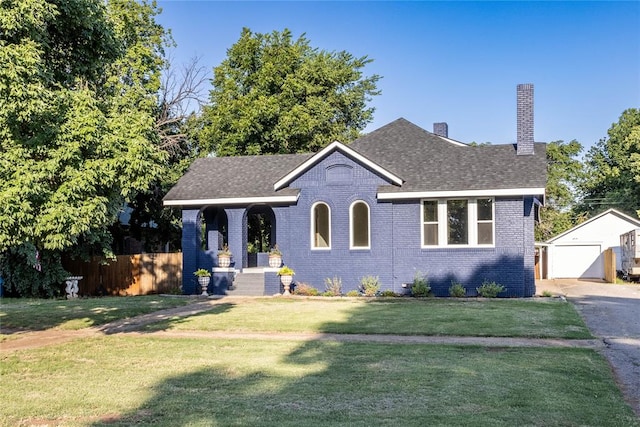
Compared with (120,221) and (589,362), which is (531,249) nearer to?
(589,362)

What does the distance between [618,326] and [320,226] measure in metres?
11.9

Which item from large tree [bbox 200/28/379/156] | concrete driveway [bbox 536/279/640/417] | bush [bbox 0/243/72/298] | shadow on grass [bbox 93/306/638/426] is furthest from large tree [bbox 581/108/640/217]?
shadow on grass [bbox 93/306/638/426]

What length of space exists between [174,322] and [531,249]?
12795 millimetres

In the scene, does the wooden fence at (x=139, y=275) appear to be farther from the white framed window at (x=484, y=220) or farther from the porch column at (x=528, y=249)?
the porch column at (x=528, y=249)

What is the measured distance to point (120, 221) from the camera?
105 ft

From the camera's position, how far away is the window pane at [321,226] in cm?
2367

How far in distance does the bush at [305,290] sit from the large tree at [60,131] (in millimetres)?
10793

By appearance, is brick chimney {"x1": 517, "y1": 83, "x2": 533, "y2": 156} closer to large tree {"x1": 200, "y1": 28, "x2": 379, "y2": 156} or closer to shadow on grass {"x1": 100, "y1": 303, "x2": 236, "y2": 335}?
shadow on grass {"x1": 100, "y1": 303, "x2": 236, "y2": 335}

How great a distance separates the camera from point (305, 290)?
899 inches

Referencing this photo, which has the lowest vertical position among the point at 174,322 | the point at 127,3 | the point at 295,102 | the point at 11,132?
the point at 174,322

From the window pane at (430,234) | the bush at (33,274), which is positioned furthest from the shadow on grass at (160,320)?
the bush at (33,274)

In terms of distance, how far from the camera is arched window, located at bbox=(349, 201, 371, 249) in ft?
76.0

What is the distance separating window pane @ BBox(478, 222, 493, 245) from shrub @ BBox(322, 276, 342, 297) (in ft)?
17.2

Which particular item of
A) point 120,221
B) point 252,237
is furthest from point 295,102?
point 120,221
